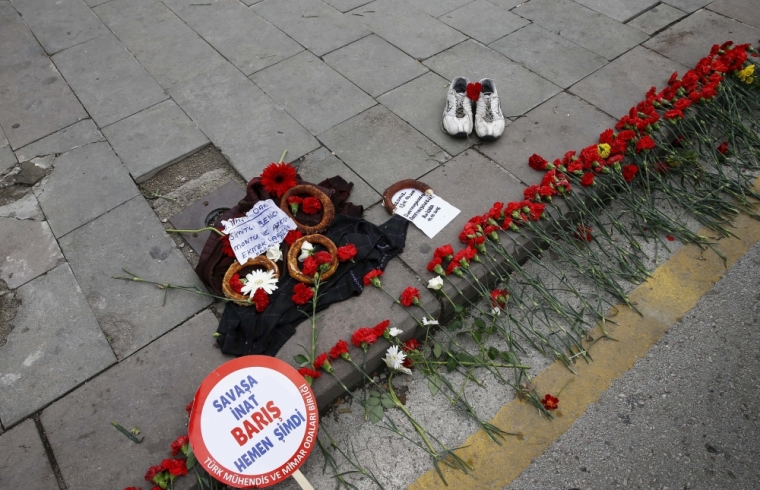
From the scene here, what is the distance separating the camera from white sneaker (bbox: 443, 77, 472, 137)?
351 cm

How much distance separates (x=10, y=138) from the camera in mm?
3855

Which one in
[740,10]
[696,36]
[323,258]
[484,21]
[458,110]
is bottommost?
[323,258]

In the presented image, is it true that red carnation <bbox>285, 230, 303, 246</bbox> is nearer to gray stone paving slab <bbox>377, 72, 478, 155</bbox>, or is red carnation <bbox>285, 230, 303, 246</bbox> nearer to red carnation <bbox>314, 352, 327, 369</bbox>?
red carnation <bbox>314, 352, 327, 369</bbox>

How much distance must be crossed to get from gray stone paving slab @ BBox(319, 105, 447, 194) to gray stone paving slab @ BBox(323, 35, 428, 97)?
35cm

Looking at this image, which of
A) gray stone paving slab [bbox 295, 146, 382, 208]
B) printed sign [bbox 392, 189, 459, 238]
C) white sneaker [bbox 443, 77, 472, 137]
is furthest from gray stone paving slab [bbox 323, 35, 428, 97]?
printed sign [bbox 392, 189, 459, 238]

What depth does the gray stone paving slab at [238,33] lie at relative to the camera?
4.35m

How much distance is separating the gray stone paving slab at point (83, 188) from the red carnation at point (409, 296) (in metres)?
1.96

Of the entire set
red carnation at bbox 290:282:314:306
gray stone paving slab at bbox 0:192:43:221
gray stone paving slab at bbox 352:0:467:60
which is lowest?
gray stone paving slab at bbox 0:192:43:221

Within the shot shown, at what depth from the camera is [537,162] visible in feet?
10.8

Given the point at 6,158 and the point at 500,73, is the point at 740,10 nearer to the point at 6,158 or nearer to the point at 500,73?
the point at 500,73

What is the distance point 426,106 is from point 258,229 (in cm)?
167

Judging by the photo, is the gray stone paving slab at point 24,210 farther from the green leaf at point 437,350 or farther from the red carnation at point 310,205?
the green leaf at point 437,350

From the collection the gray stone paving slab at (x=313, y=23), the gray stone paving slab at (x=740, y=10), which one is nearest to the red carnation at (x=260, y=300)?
the gray stone paving slab at (x=313, y=23)

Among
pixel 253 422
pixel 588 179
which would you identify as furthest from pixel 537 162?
pixel 253 422
